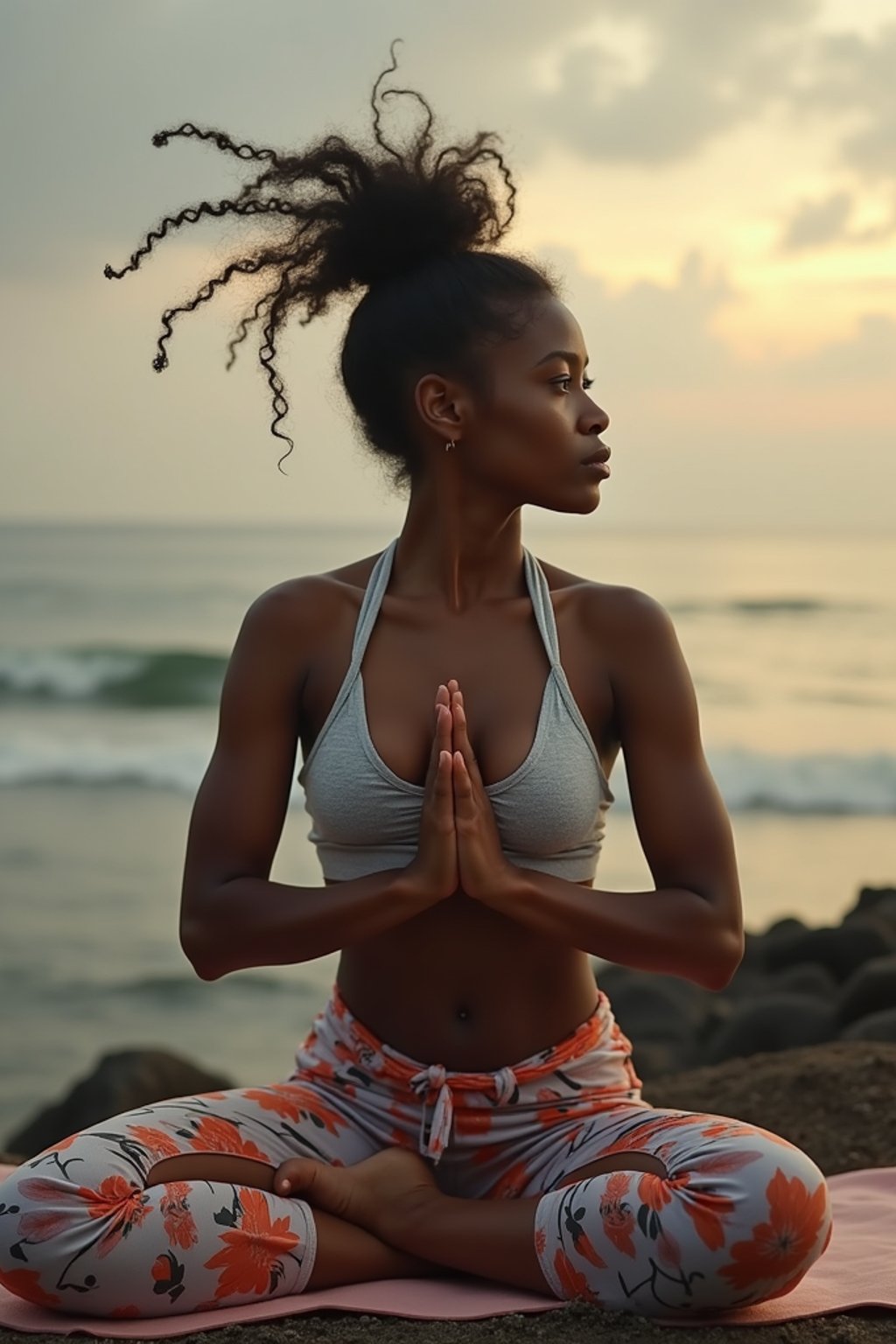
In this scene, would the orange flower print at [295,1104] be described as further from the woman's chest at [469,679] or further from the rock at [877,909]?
the rock at [877,909]

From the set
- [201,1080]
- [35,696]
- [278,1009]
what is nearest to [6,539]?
[35,696]

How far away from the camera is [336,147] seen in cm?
341

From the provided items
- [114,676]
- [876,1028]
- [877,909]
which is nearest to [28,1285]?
[876,1028]

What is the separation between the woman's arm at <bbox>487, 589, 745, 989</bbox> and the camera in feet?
9.89

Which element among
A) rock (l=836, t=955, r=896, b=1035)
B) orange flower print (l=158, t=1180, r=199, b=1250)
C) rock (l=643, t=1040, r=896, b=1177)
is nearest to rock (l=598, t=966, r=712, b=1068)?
rock (l=836, t=955, r=896, b=1035)

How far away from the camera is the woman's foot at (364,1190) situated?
9.92 ft

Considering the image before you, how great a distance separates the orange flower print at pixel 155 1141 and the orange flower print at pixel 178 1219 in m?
0.08

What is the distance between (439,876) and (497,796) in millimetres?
217

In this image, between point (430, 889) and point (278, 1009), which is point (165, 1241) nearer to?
point (430, 889)

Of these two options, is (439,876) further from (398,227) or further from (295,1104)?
(398,227)

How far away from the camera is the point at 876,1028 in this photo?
17.1ft

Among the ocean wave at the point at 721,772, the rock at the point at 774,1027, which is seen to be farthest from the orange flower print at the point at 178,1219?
the ocean wave at the point at 721,772

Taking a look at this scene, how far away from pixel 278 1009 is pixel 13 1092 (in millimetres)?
1333

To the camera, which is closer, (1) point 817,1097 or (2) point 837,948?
(1) point 817,1097
